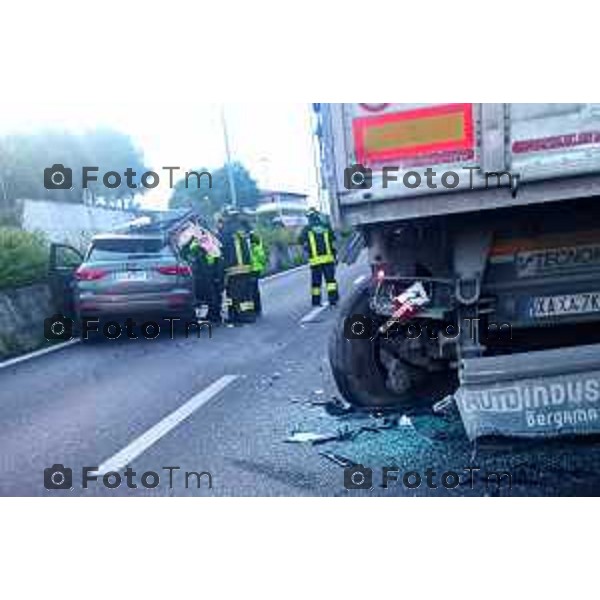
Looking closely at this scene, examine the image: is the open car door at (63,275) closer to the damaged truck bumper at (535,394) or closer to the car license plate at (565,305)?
the damaged truck bumper at (535,394)

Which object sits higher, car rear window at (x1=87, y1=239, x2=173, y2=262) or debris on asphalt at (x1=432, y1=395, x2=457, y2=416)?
car rear window at (x1=87, y1=239, x2=173, y2=262)

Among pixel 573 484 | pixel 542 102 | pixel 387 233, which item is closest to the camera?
pixel 542 102

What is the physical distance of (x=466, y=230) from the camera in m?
2.71

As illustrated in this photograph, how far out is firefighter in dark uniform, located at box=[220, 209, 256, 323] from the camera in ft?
18.3

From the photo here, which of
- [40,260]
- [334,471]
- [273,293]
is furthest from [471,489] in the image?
[273,293]

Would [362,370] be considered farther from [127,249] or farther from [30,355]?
[30,355]

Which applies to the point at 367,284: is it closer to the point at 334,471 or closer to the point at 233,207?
the point at 334,471

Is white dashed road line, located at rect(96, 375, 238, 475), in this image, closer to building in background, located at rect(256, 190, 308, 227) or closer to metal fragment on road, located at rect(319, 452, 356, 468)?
metal fragment on road, located at rect(319, 452, 356, 468)

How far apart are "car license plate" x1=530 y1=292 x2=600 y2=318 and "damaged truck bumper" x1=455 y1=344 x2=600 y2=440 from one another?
26 centimetres

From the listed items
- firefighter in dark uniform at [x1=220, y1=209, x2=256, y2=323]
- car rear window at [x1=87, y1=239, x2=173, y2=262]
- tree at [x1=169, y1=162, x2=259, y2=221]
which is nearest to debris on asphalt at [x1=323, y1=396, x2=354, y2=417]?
tree at [x1=169, y1=162, x2=259, y2=221]

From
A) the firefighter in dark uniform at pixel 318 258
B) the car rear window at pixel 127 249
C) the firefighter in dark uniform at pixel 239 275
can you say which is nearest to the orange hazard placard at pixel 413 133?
the firefighter in dark uniform at pixel 318 258

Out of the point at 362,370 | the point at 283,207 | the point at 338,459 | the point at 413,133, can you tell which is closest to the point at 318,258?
the point at 283,207

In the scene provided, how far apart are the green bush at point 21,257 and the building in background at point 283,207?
148cm

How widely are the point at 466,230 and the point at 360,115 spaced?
27.1 inches
